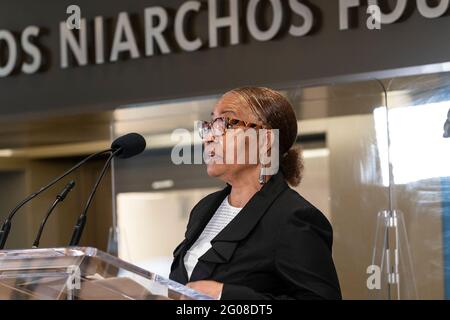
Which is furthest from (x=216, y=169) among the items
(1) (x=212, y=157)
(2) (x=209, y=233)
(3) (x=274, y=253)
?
(3) (x=274, y=253)

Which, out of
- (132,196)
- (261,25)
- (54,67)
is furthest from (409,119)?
(54,67)

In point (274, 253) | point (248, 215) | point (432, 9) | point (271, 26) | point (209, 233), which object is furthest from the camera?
point (271, 26)

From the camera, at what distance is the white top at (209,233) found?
2.07 m

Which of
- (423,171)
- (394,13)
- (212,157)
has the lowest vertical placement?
(423,171)

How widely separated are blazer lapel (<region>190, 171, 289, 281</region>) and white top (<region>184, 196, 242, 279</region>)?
0.05 m

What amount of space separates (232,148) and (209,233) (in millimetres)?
230

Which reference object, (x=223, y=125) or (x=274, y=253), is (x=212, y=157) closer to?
(x=223, y=125)

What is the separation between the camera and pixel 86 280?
1.53 metres

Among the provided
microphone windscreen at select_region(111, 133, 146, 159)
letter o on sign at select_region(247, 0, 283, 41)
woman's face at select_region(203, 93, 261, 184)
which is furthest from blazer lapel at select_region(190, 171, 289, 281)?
letter o on sign at select_region(247, 0, 283, 41)

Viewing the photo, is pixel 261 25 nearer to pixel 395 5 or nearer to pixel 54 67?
pixel 395 5

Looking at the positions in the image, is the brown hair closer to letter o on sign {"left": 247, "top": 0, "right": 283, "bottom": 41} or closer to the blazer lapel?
the blazer lapel

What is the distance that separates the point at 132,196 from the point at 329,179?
4.20 feet

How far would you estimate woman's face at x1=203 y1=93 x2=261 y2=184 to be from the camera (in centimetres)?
212

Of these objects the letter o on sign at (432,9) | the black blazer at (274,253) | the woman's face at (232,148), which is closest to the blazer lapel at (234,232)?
the black blazer at (274,253)
